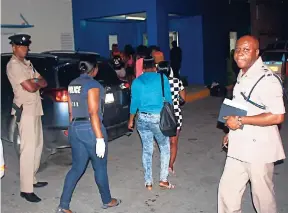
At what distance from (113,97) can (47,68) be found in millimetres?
1199

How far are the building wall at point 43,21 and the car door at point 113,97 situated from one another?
7.04 m

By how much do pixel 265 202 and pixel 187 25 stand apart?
43.9 feet

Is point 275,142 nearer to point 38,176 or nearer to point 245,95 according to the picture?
point 245,95

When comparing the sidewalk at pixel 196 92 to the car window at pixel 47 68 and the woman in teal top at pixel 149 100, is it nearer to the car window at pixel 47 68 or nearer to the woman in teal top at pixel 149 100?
the car window at pixel 47 68

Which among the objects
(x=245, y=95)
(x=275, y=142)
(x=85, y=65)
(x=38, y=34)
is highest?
(x=38, y=34)

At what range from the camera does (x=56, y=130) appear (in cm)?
602

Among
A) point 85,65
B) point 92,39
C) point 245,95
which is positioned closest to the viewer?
point 245,95

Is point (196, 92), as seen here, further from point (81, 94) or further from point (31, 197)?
point (81, 94)

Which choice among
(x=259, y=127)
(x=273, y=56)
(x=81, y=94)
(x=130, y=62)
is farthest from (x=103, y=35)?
(x=259, y=127)

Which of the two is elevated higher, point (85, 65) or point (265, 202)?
point (85, 65)

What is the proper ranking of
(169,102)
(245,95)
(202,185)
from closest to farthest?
(245,95) → (169,102) → (202,185)

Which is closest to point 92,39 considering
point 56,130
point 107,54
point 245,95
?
point 107,54

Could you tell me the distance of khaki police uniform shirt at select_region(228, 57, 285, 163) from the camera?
3.09m

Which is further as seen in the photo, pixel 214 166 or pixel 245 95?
pixel 214 166
